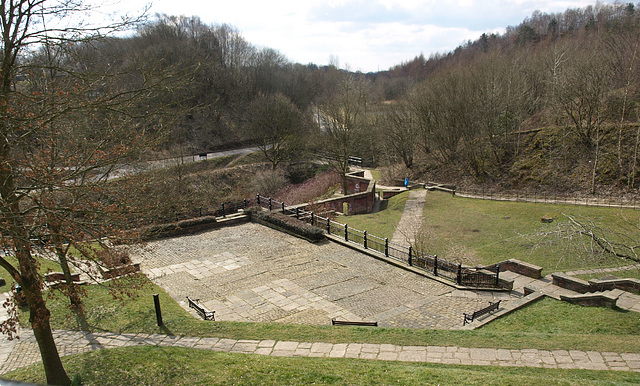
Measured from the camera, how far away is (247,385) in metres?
6.28

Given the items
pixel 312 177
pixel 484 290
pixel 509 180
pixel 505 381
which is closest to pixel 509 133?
pixel 509 180

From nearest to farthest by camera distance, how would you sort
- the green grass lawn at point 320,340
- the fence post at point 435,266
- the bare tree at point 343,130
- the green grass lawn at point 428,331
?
the green grass lawn at point 320,340 → the green grass lawn at point 428,331 → the fence post at point 435,266 → the bare tree at point 343,130

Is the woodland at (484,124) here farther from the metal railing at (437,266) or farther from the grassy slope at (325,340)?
the grassy slope at (325,340)

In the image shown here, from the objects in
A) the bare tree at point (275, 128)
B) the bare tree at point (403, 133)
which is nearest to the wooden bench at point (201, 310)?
the bare tree at point (275, 128)

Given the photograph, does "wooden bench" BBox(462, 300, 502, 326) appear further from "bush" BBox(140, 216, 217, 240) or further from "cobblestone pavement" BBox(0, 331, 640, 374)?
"bush" BBox(140, 216, 217, 240)

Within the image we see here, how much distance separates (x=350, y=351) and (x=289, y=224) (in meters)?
10.7

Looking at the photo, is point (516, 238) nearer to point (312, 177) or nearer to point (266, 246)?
point (266, 246)

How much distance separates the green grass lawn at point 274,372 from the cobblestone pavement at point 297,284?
3148 mm

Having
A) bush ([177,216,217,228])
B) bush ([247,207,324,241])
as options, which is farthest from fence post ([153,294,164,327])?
bush ([177,216,217,228])

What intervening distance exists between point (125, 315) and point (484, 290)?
1059cm

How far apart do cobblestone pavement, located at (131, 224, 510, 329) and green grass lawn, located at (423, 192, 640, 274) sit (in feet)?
10.8

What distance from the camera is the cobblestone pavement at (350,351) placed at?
7426 millimetres

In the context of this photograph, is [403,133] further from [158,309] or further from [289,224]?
[158,309]

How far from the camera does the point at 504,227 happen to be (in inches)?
765
